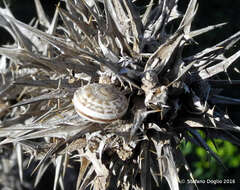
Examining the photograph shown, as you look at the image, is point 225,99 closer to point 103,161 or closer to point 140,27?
point 140,27

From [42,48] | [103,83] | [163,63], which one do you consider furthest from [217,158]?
[42,48]

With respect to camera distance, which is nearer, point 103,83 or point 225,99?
point 103,83

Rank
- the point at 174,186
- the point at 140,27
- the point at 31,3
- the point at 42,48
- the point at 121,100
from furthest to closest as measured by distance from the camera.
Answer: the point at 31,3, the point at 42,48, the point at 140,27, the point at 174,186, the point at 121,100

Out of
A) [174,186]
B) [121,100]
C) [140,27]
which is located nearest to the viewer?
[121,100]
